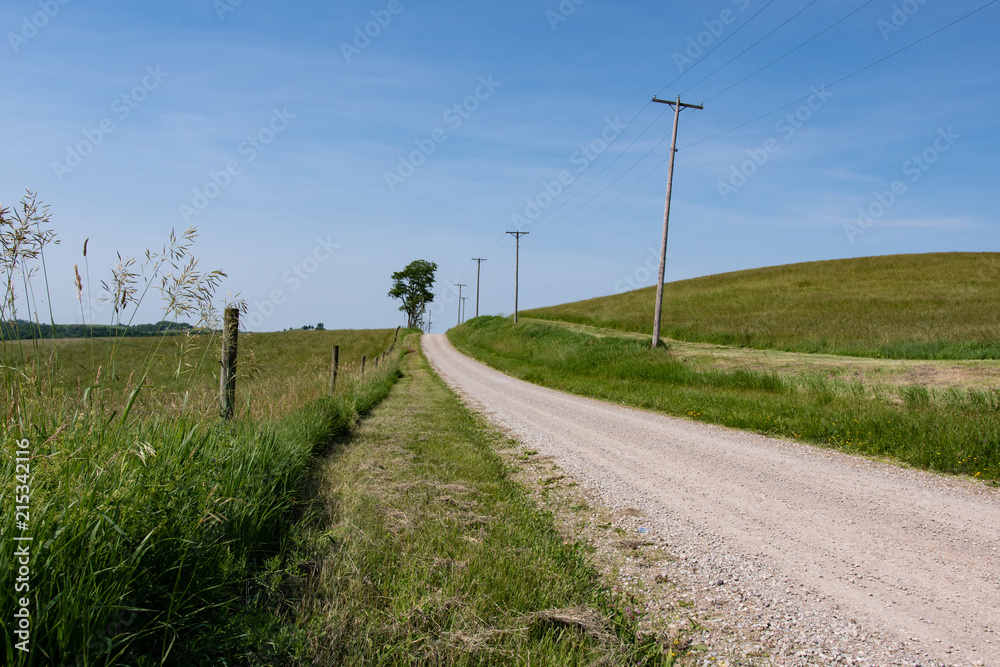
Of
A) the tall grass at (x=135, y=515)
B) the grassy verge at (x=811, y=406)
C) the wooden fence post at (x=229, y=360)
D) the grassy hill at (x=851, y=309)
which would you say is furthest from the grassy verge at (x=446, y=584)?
the grassy hill at (x=851, y=309)

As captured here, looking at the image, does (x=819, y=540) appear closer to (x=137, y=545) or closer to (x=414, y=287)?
(x=137, y=545)

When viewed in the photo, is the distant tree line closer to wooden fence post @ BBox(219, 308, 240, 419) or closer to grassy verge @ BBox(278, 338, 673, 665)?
wooden fence post @ BBox(219, 308, 240, 419)

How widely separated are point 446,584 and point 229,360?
401 cm

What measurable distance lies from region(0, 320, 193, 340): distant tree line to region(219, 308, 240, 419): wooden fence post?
5.41 ft

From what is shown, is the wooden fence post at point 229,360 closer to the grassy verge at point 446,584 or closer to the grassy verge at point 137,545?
the grassy verge at point 446,584

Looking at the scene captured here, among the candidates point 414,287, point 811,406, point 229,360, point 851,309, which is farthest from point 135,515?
point 414,287

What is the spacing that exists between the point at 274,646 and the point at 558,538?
2.57m

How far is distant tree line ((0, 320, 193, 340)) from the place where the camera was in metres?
3.40

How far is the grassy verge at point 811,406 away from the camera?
25.9 ft

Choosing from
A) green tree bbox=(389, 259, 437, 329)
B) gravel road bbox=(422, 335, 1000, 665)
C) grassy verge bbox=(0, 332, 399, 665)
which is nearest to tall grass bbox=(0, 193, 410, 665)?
grassy verge bbox=(0, 332, 399, 665)

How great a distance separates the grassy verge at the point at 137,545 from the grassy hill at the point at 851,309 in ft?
75.8

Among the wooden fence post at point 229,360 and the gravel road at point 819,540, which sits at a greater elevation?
the wooden fence post at point 229,360

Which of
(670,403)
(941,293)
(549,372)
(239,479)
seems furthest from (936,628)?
(941,293)

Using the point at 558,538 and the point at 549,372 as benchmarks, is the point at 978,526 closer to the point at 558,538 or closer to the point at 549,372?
the point at 558,538
